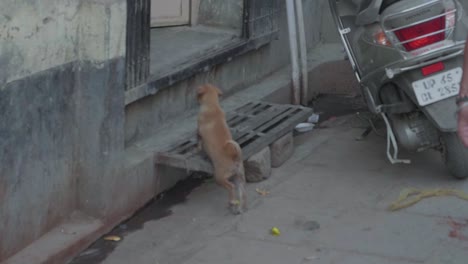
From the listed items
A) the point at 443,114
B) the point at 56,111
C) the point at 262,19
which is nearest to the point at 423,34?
the point at 443,114

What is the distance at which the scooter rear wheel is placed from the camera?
6.07 meters

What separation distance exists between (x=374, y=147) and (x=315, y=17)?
2472 mm

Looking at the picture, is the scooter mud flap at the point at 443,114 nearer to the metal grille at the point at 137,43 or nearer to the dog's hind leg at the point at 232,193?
the dog's hind leg at the point at 232,193

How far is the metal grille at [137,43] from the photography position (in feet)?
19.6

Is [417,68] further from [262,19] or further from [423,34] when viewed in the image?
[262,19]

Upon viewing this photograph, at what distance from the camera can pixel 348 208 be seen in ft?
19.8

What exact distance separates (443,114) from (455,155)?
32 centimetres

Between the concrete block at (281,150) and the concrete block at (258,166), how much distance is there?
0.18 m

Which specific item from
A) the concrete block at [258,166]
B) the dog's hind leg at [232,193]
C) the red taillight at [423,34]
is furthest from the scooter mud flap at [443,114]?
the dog's hind leg at [232,193]

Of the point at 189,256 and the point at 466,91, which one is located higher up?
the point at 466,91

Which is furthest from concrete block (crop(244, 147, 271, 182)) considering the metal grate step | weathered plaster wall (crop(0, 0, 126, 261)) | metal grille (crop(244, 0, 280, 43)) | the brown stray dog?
metal grille (crop(244, 0, 280, 43))

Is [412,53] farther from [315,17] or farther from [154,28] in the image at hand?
[315,17]

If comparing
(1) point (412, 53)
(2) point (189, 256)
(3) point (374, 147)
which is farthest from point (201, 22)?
(2) point (189, 256)

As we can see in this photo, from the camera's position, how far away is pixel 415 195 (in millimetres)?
6172
